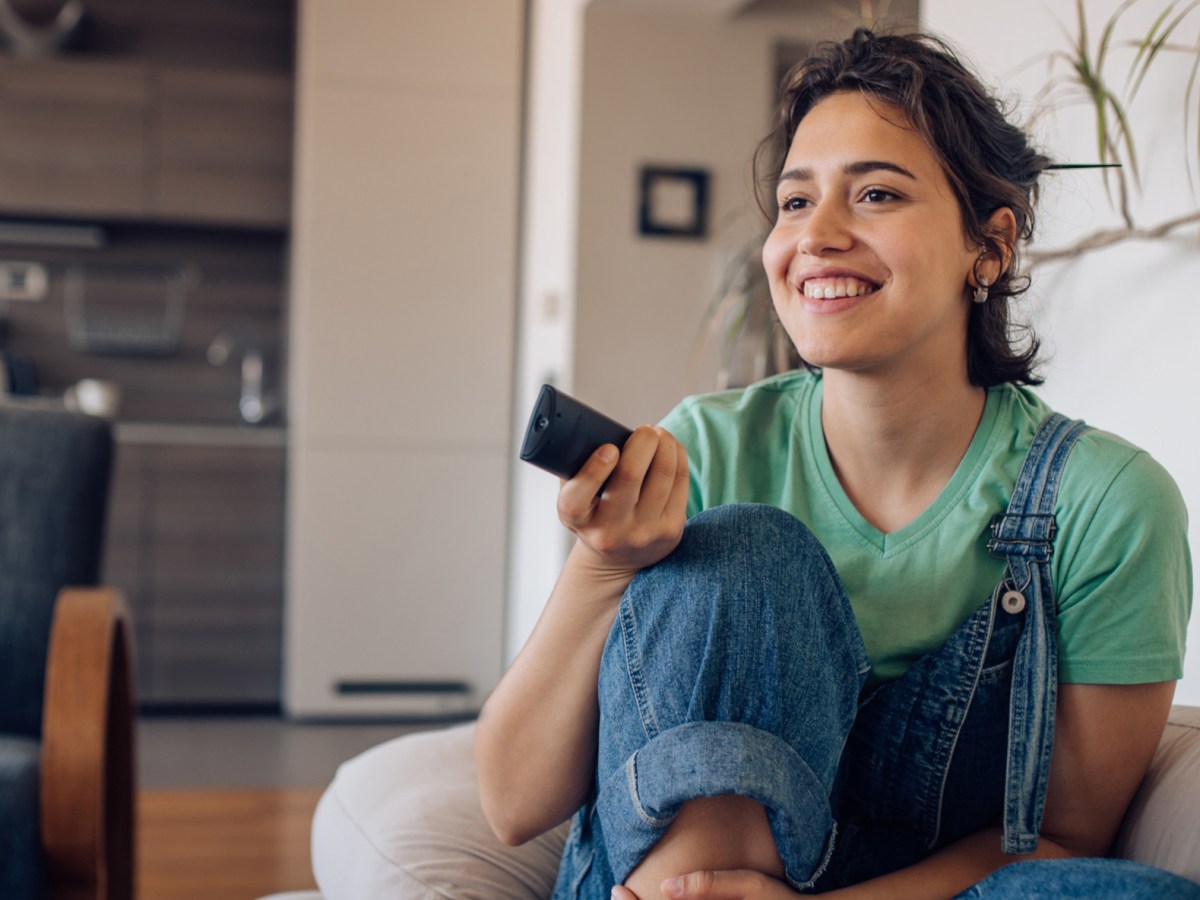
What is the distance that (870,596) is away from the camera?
1271 mm

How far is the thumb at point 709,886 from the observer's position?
1029 millimetres

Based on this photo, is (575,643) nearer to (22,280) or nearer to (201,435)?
(201,435)

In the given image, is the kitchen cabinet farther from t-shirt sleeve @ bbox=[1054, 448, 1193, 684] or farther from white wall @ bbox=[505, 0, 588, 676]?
t-shirt sleeve @ bbox=[1054, 448, 1193, 684]

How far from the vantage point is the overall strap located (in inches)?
45.5

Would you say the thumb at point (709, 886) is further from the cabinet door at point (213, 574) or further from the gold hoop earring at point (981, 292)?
the cabinet door at point (213, 574)

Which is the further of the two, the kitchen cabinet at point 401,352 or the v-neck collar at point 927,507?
the kitchen cabinet at point 401,352

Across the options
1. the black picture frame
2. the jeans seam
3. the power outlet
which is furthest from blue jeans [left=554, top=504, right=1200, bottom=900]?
the power outlet

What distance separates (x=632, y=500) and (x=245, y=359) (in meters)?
3.94

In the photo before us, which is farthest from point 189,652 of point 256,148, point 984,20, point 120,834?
point 984,20

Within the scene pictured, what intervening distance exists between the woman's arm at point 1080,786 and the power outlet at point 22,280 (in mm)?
4235

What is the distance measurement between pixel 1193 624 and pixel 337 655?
3.15 meters

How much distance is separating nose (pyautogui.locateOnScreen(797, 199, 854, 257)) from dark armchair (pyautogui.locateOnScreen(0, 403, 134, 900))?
43.1 inches

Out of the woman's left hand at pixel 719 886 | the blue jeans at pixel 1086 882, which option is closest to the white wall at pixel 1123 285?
the blue jeans at pixel 1086 882

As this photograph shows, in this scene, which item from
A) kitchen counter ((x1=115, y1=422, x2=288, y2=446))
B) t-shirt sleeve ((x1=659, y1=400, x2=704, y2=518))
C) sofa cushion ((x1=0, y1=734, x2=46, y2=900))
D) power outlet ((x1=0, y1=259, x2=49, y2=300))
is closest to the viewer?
t-shirt sleeve ((x1=659, y1=400, x2=704, y2=518))
